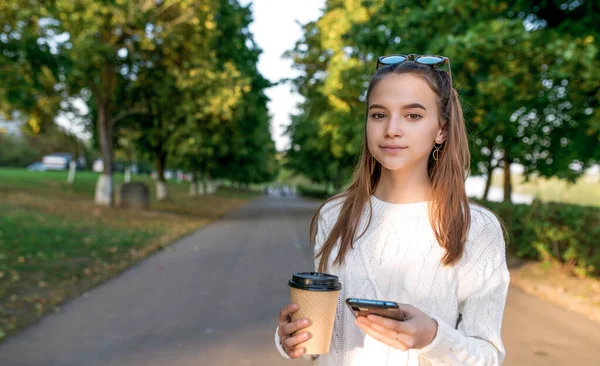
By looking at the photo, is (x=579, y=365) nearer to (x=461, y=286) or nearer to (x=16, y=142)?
(x=461, y=286)

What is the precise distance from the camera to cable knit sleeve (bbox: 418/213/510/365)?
1629mm

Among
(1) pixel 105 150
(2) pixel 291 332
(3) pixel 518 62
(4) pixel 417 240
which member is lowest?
(2) pixel 291 332

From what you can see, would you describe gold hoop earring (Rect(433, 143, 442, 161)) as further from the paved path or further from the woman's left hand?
the paved path

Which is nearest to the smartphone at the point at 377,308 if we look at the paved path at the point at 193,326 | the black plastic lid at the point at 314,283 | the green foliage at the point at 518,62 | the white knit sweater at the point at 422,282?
the black plastic lid at the point at 314,283

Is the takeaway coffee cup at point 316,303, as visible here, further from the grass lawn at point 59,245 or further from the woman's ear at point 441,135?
the grass lawn at point 59,245

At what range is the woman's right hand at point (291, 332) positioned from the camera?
1635 mm

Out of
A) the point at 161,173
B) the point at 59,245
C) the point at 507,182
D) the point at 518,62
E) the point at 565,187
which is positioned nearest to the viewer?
the point at 518,62

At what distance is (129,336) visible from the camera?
19.0ft

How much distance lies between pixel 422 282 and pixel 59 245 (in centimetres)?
1141

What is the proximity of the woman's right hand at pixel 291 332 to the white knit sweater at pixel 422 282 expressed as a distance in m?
0.15

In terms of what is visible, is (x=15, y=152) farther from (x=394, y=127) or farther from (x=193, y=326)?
(x=394, y=127)

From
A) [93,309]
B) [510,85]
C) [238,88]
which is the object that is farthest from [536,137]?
[93,309]

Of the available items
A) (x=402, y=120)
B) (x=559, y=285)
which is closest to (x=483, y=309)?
(x=402, y=120)

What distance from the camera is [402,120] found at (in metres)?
1.80
